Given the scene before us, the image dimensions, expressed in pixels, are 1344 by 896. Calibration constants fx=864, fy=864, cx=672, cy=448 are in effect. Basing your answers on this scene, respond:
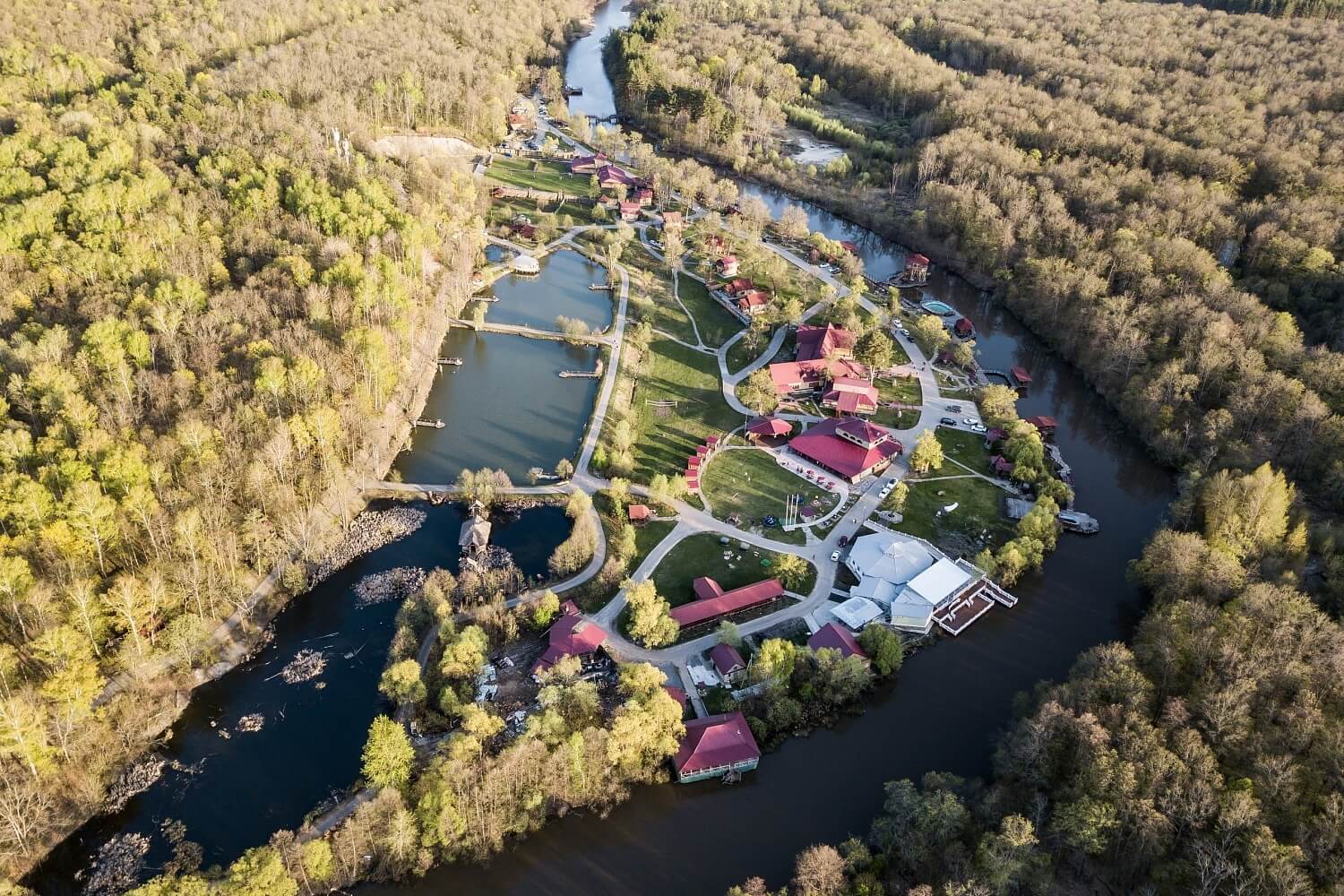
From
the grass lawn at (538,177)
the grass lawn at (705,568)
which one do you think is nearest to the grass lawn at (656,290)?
the grass lawn at (538,177)

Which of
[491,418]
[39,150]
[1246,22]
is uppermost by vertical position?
[1246,22]

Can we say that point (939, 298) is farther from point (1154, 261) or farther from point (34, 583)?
point (34, 583)

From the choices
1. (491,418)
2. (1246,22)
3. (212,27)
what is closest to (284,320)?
(491,418)

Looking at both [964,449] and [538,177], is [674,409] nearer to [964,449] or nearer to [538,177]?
[964,449]

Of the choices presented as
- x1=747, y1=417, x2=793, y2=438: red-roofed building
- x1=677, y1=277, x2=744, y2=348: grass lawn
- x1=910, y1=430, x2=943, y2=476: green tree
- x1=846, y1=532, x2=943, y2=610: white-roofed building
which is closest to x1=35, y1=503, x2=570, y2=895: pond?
x1=846, y1=532, x2=943, y2=610: white-roofed building

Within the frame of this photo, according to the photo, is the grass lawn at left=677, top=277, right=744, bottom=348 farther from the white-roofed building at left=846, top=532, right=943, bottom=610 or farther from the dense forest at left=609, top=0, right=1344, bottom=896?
the white-roofed building at left=846, top=532, right=943, bottom=610

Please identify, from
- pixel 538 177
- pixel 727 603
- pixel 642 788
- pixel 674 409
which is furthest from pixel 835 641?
pixel 538 177
